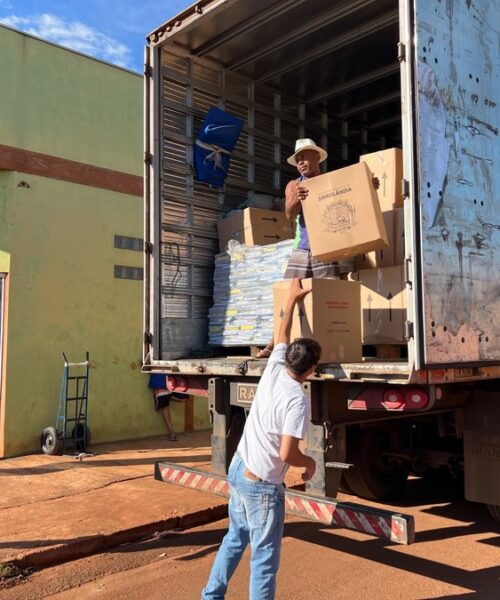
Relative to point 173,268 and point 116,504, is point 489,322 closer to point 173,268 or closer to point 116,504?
point 173,268

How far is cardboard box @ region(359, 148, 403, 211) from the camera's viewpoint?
5169 millimetres

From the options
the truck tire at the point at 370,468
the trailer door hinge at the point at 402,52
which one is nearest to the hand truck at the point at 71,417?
the truck tire at the point at 370,468

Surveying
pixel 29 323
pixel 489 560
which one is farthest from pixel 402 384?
pixel 29 323

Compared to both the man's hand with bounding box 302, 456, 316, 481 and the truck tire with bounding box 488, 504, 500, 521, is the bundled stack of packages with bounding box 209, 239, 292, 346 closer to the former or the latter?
the man's hand with bounding box 302, 456, 316, 481

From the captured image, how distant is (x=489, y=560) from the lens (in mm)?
4781

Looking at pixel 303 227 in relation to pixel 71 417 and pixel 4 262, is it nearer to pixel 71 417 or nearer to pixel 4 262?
pixel 4 262

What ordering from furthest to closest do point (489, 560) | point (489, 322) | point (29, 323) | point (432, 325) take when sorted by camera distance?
point (29, 323), point (489, 560), point (489, 322), point (432, 325)

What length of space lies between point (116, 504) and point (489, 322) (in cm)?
373

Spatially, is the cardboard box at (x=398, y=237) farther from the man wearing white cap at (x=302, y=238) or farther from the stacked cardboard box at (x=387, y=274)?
the man wearing white cap at (x=302, y=238)

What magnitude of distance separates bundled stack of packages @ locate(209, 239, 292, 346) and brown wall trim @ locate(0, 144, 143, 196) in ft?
13.3

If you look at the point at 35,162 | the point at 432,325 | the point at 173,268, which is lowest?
the point at 432,325

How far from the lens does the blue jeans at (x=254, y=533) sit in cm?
324

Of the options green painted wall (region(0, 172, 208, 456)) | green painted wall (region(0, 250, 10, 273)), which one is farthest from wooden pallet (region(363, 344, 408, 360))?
green painted wall (region(0, 250, 10, 273))

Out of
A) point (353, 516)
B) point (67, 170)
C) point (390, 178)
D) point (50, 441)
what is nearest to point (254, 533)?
point (353, 516)
